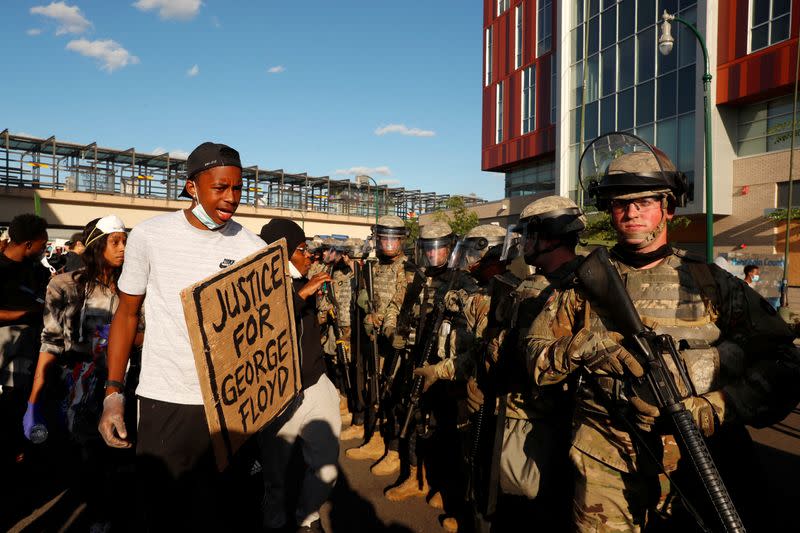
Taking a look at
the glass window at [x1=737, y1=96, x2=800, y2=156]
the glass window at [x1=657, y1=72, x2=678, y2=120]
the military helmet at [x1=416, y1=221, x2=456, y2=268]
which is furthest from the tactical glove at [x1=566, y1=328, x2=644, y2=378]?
the glass window at [x1=657, y1=72, x2=678, y2=120]

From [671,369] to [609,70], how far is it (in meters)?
23.4

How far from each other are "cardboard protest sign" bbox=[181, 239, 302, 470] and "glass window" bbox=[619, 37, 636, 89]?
22412 mm

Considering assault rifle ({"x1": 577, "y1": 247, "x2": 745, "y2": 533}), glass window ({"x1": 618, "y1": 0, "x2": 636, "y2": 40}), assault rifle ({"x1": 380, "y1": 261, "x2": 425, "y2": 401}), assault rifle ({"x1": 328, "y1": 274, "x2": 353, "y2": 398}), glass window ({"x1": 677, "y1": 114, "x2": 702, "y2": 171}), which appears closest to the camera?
assault rifle ({"x1": 577, "y1": 247, "x2": 745, "y2": 533})

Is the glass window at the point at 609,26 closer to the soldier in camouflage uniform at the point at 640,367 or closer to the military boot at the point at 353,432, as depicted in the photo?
the military boot at the point at 353,432

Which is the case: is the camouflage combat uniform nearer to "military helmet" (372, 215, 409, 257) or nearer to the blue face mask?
the blue face mask

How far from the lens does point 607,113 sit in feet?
74.3

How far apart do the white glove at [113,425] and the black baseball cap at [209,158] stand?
2.96ft

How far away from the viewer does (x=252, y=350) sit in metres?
2.38

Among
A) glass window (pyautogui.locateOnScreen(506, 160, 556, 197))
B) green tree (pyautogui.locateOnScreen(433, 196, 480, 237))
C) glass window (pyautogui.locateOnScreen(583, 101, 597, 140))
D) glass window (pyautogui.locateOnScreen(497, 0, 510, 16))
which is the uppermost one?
glass window (pyautogui.locateOnScreen(497, 0, 510, 16))

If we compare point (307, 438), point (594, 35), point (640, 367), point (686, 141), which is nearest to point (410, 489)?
point (307, 438)

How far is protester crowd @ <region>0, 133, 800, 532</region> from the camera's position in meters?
2.18

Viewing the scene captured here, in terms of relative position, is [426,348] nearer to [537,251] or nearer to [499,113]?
[537,251]

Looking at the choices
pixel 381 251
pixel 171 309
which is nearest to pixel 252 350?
pixel 171 309

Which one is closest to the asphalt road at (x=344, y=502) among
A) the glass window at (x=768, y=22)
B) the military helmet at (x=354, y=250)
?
the military helmet at (x=354, y=250)
